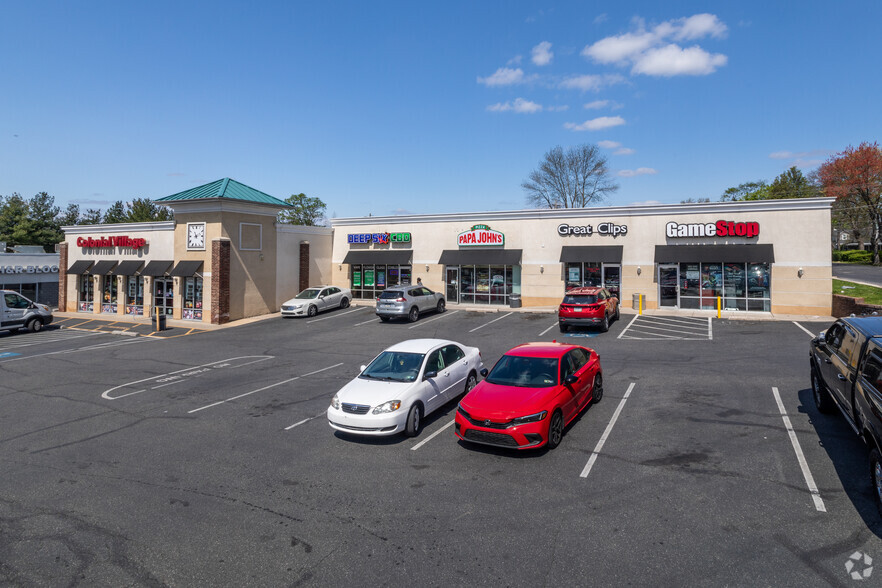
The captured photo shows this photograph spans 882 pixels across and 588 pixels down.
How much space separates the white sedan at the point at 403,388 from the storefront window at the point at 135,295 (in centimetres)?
2812

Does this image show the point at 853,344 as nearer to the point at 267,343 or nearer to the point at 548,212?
the point at 267,343

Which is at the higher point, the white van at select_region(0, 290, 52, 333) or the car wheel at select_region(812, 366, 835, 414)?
the white van at select_region(0, 290, 52, 333)

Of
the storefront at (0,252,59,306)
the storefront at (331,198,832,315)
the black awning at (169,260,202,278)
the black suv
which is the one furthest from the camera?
the storefront at (0,252,59,306)

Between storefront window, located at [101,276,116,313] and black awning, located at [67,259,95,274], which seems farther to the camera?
black awning, located at [67,259,95,274]

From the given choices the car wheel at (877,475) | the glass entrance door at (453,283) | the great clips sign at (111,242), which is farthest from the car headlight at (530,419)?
the great clips sign at (111,242)

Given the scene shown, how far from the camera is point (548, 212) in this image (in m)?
29.4

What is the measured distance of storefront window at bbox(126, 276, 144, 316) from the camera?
32.7m

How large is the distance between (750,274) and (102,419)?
27377 millimetres

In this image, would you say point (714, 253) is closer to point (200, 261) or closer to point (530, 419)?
point (530, 419)

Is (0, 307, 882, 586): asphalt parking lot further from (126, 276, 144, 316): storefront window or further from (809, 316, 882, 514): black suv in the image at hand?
(126, 276, 144, 316): storefront window

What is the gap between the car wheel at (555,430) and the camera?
8.55 m

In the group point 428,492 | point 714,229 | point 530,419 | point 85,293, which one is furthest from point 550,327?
point 85,293

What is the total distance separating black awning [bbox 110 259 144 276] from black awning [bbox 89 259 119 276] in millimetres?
606

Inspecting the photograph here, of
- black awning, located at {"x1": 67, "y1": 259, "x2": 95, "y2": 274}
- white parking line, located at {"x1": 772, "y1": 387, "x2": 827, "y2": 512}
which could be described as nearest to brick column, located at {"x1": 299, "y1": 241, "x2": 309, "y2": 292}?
black awning, located at {"x1": 67, "y1": 259, "x2": 95, "y2": 274}
